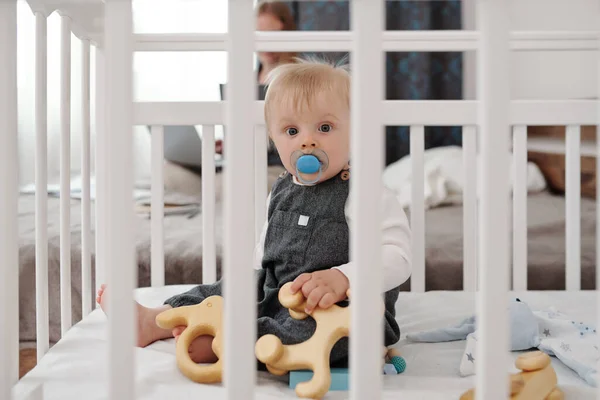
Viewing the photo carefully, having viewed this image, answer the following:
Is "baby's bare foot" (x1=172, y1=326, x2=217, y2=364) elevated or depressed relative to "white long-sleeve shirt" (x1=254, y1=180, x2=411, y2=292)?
depressed

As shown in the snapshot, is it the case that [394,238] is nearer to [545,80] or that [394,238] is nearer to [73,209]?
[73,209]

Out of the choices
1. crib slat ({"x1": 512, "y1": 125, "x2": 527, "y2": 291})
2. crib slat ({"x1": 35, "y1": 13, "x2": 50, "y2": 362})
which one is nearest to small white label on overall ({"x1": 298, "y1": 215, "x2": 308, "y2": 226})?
crib slat ({"x1": 35, "y1": 13, "x2": 50, "y2": 362})

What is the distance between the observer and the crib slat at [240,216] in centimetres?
46

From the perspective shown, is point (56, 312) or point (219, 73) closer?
point (56, 312)

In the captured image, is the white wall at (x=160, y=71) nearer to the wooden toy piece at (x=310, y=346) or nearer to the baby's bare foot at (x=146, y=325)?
the baby's bare foot at (x=146, y=325)

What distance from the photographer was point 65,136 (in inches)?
38.7

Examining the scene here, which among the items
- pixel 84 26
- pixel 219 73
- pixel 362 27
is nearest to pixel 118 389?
pixel 362 27

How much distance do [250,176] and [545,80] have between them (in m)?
2.41

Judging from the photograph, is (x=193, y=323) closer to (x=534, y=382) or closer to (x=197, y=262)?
(x=534, y=382)

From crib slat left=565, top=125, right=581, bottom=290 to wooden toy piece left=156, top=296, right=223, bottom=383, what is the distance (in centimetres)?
73

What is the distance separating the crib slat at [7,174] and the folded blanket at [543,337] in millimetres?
527

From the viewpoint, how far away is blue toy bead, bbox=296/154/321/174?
85 cm

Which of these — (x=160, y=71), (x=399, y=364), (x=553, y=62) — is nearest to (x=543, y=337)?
(x=399, y=364)

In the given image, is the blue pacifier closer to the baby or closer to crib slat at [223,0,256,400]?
the baby
